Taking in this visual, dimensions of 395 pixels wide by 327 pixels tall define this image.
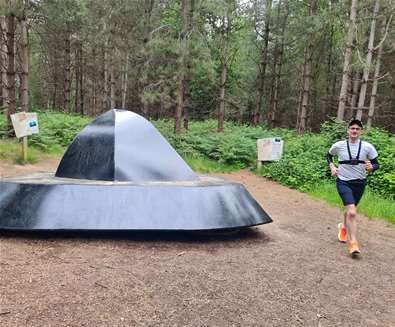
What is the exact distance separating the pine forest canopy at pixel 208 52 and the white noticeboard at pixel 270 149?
3191 mm

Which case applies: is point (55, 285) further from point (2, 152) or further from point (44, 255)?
point (2, 152)

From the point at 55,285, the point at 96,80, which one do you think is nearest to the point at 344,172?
the point at 55,285

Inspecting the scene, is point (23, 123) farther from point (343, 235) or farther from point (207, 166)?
point (343, 235)

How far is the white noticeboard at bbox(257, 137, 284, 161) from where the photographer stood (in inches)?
547

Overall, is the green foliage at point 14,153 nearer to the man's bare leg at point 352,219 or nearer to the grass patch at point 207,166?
the grass patch at point 207,166

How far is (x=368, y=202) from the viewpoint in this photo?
9.62 m

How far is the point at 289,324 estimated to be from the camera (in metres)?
3.50

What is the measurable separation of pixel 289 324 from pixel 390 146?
9.78m

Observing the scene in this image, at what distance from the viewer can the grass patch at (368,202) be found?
29.1 feet

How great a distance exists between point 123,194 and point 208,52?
1197 cm

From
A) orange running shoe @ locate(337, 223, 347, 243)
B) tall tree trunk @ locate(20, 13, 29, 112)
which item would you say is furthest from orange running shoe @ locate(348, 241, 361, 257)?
tall tree trunk @ locate(20, 13, 29, 112)

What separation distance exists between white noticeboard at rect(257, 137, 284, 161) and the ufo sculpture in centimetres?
727

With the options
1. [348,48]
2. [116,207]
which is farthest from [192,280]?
[348,48]

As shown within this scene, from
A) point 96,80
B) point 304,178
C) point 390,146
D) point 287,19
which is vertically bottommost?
point 304,178
